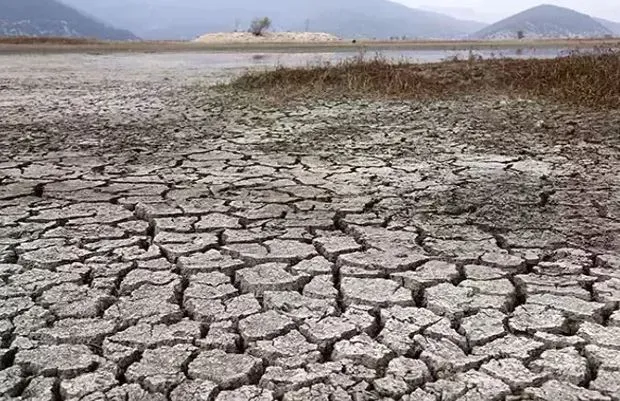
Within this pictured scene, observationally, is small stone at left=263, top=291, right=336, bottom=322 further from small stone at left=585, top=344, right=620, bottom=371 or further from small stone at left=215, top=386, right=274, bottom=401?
small stone at left=585, top=344, right=620, bottom=371

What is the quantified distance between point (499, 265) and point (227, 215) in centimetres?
155

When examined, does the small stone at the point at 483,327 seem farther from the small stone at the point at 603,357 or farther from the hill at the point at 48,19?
the hill at the point at 48,19

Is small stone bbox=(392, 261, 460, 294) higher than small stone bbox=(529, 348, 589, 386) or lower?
higher

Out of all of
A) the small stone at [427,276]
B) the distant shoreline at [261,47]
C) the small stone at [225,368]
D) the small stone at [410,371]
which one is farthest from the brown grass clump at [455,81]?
the distant shoreline at [261,47]

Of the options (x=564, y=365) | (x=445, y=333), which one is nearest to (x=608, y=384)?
(x=564, y=365)

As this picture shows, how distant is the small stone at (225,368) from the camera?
2.25 meters

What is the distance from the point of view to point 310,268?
10.4 feet

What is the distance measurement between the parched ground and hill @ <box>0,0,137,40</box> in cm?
12859

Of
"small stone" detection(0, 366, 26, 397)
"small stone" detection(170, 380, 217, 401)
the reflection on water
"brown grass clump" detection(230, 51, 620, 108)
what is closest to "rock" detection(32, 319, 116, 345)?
"small stone" detection(0, 366, 26, 397)

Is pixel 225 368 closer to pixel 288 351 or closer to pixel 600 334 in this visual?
pixel 288 351

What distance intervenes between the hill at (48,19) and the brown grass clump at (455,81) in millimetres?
123110

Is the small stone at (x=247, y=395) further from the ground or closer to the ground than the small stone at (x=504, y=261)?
closer to the ground

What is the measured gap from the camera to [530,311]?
272cm

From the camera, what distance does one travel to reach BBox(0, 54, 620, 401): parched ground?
89.9 inches
